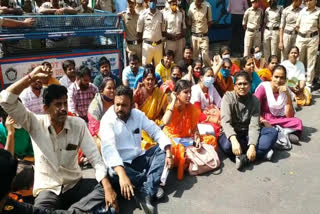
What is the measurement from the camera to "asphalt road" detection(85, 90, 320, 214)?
10.2ft

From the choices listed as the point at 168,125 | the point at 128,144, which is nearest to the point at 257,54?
the point at 168,125

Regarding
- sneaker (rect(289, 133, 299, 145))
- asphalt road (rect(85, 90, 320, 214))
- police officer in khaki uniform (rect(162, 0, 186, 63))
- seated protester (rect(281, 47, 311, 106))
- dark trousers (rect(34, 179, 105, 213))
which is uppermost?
police officer in khaki uniform (rect(162, 0, 186, 63))

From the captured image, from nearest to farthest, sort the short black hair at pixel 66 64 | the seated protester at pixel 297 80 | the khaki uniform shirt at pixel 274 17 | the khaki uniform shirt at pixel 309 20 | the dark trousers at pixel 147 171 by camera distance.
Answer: the dark trousers at pixel 147 171
the short black hair at pixel 66 64
the seated protester at pixel 297 80
the khaki uniform shirt at pixel 309 20
the khaki uniform shirt at pixel 274 17

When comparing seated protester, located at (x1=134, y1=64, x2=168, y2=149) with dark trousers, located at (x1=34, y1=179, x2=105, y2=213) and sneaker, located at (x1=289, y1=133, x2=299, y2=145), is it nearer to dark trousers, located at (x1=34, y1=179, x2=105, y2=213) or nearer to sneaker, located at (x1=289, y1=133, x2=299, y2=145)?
dark trousers, located at (x1=34, y1=179, x2=105, y2=213)

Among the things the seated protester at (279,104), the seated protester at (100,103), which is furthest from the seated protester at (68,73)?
the seated protester at (279,104)

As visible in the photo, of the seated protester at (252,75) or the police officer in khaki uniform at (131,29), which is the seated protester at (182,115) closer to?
the seated protester at (252,75)

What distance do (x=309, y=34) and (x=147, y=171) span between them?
530cm

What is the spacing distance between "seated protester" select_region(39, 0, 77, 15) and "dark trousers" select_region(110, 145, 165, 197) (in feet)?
11.5

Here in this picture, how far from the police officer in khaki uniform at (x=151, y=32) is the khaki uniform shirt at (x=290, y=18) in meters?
2.87

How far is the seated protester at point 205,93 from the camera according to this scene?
4883 millimetres

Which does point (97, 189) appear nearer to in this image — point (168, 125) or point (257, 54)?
point (168, 125)

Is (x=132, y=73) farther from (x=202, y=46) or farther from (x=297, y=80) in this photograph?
(x=297, y=80)

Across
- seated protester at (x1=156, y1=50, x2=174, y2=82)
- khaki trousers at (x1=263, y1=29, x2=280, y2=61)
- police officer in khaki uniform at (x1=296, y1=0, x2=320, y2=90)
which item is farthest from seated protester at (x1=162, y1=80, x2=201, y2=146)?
khaki trousers at (x1=263, y1=29, x2=280, y2=61)

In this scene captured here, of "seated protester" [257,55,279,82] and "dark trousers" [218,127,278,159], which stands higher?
"seated protester" [257,55,279,82]
